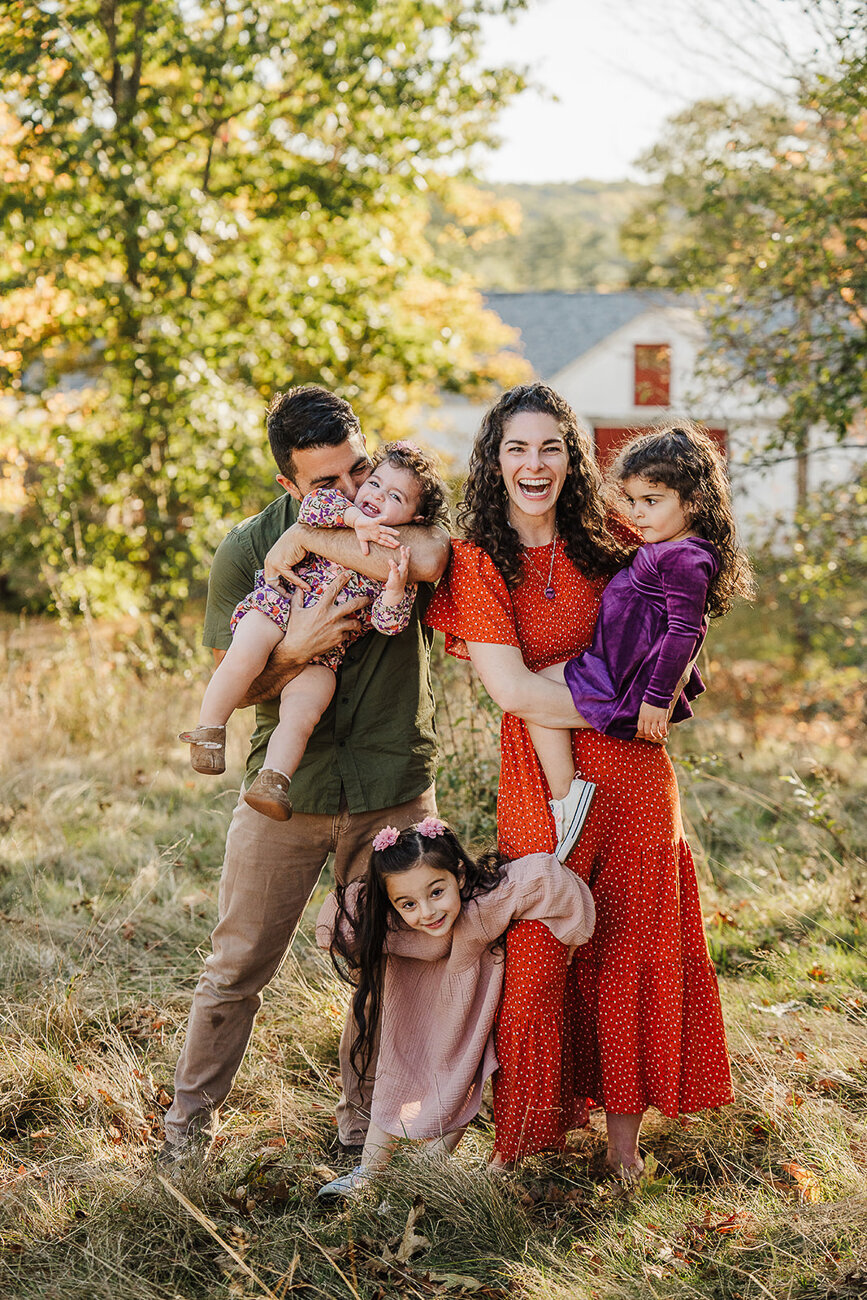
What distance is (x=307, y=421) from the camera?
9.64ft

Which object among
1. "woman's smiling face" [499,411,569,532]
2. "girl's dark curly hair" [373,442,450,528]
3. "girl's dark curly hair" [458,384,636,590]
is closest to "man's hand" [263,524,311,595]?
"girl's dark curly hair" [373,442,450,528]

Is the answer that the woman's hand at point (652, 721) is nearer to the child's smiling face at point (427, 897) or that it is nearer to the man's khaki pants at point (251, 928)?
the child's smiling face at point (427, 897)

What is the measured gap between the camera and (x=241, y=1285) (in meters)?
2.49

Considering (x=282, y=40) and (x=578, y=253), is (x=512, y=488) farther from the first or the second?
(x=578, y=253)

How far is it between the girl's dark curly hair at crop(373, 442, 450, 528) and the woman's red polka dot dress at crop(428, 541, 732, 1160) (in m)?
0.16

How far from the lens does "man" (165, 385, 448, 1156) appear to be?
9.75 ft

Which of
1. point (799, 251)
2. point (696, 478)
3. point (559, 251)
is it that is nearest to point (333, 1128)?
point (696, 478)

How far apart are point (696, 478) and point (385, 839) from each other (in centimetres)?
123

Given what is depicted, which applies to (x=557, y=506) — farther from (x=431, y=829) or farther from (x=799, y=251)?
(x=799, y=251)

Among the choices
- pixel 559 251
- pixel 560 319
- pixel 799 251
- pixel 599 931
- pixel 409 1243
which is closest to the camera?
pixel 409 1243

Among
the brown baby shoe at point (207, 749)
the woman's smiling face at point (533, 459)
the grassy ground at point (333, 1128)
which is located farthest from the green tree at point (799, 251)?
the brown baby shoe at point (207, 749)

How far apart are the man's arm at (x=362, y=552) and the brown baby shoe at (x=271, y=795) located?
0.55m

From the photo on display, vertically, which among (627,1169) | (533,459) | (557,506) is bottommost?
(627,1169)

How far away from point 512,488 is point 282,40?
305 inches
